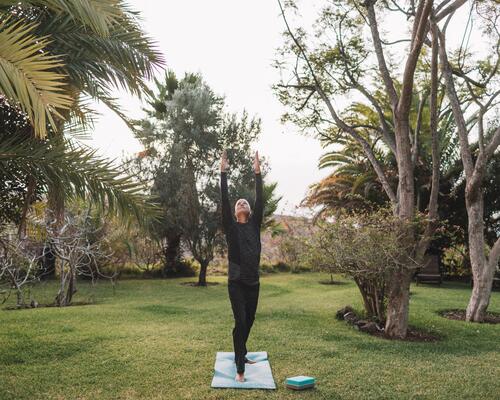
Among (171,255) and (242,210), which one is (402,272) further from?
(171,255)

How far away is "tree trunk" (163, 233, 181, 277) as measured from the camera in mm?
21078

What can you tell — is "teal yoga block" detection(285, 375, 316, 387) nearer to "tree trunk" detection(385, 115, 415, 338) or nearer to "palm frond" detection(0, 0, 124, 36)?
"tree trunk" detection(385, 115, 415, 338)

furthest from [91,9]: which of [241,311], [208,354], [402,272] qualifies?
[402,272]

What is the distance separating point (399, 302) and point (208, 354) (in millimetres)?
3331

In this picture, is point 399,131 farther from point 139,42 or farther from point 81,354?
point 81,354

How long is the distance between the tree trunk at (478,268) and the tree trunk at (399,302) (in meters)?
2.40

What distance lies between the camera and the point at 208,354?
6906 millimetres

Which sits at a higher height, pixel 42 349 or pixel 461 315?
pixel 461 315

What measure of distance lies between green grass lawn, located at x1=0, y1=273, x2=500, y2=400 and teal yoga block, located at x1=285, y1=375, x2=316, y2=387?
88mm

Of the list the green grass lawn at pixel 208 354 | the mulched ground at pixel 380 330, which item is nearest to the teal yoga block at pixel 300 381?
the green grass lawn at pixel 208 354

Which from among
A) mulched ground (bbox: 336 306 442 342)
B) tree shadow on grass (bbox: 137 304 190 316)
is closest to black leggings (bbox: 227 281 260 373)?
mulched ground (bbox: 336 306 442 342)

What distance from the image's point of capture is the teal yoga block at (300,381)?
17.5ft

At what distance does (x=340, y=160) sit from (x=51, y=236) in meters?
14.2

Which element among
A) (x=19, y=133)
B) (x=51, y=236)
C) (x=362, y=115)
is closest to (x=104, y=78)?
(x=19, y=133)
